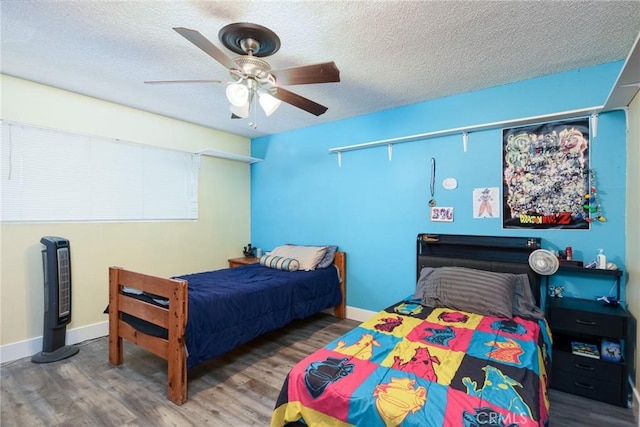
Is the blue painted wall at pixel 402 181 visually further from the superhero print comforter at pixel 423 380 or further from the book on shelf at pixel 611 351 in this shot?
the superhero print comforter at pixel 423 380

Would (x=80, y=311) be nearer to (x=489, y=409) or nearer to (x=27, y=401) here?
(x=27, y=401)

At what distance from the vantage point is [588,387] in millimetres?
2131

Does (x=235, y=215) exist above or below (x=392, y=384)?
above

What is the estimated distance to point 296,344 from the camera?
3.10 meters

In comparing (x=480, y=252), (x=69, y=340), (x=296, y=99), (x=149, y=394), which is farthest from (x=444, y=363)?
(x=69, y=340)

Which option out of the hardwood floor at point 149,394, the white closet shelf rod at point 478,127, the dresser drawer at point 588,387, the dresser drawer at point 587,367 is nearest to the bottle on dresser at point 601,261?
the dresser drawer at point 587,367

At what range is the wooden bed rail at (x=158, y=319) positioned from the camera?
208 centimetres

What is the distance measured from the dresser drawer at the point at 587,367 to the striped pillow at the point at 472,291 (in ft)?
1.52

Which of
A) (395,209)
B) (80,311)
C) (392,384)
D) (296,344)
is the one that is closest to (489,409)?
(392,384)

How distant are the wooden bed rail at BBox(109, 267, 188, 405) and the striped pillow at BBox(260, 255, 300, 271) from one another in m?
1.53

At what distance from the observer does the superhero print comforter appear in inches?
48.9

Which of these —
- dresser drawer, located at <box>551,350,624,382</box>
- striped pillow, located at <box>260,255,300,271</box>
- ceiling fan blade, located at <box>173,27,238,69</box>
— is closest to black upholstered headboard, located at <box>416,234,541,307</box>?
dresser drawer, located at <box>551,350,624,382</box>

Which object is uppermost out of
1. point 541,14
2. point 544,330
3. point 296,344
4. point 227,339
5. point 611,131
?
point 541,14

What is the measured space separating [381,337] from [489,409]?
0.78 meters
